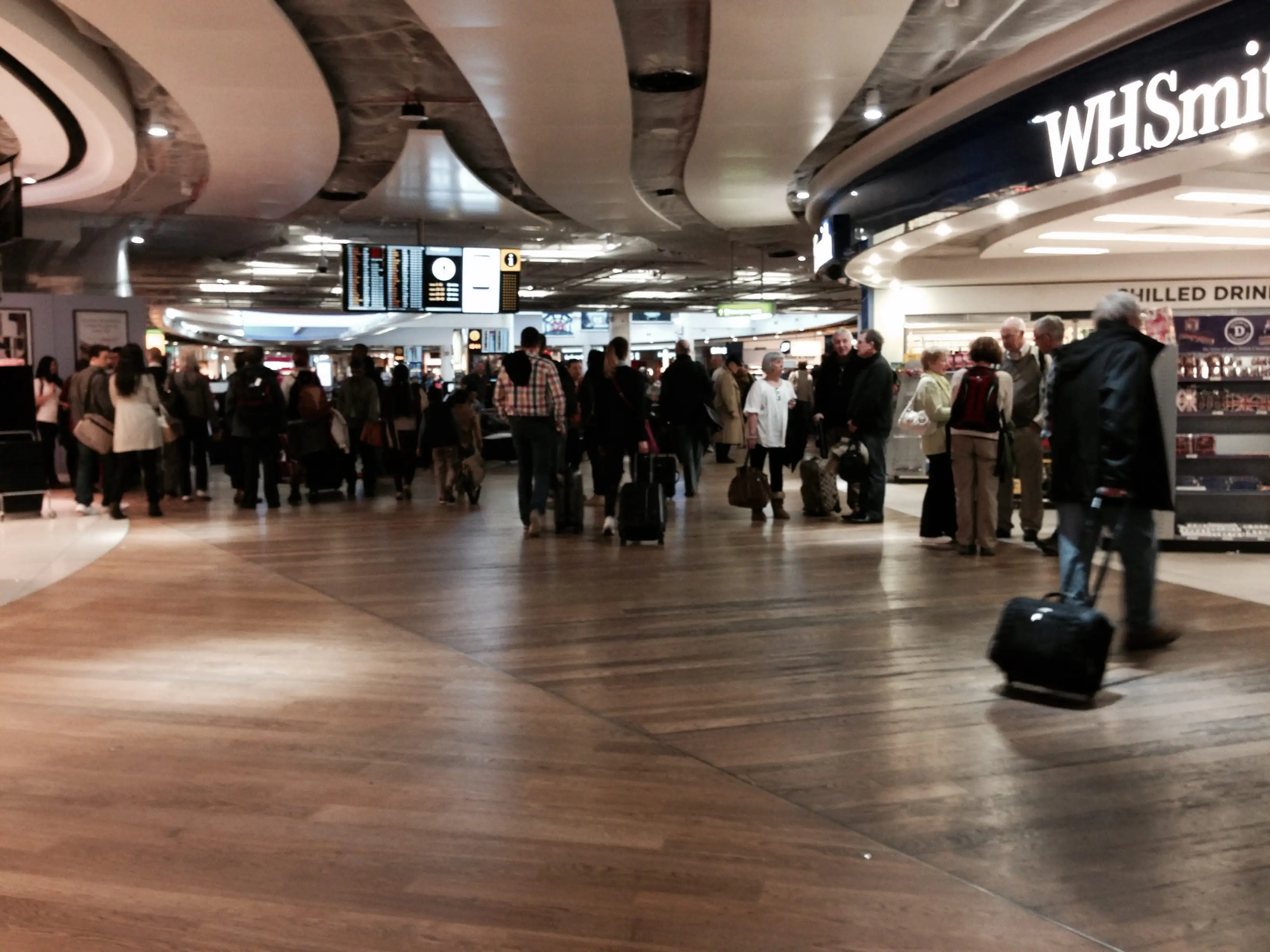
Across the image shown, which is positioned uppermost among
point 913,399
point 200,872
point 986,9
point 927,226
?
point 986,9

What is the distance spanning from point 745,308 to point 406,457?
12012 millimetres

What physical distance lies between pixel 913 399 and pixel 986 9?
8.82ft

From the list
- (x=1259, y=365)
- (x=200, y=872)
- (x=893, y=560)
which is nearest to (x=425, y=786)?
(x=200, y=872)

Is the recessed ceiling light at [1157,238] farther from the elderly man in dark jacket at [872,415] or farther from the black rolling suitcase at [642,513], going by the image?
the black rolling suitcase at [642,513]

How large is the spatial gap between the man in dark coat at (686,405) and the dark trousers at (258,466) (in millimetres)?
3703

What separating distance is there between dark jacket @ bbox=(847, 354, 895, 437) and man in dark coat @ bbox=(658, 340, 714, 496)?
1.96 meters

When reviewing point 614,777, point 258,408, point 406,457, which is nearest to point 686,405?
point 406,457

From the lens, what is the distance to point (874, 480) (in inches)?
360

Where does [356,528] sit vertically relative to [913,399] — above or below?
below

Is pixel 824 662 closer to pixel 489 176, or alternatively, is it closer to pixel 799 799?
pixel 799 799

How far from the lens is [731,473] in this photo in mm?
13945

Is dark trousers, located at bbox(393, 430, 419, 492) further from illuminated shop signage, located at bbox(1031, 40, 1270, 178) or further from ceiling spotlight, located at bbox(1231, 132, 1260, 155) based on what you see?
ceiling spotlight, located at bbox(1231, 132, 1260, 155)

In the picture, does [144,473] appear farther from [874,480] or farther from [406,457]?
[874,480]

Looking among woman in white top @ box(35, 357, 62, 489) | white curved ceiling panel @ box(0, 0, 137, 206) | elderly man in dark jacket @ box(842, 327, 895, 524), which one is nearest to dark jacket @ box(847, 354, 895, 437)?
elderly man in dark jacket @ box(842, 327, 895, 524)
